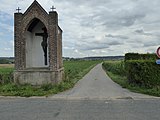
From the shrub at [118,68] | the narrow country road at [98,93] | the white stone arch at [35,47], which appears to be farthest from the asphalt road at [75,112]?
the shrub at [118,68]

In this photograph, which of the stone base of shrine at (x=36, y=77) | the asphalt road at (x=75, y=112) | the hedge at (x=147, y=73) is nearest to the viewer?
the asphalt road at (x=75, y=112)

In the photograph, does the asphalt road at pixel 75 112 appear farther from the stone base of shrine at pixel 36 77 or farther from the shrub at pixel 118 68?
the shrub at pixel 118 68

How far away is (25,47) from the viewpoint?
1691cm

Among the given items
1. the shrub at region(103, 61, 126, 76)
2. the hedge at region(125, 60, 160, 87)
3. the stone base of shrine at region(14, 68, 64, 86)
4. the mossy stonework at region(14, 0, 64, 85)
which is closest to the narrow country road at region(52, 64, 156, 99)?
the hedge at region(125, 60, 160, 87)

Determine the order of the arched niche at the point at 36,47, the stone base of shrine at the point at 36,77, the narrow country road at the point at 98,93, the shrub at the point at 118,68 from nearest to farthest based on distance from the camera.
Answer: the narrow country road at the point at 98,93 → the stone base of shrine at the point at 36,77 → the arched niche at the point at 36,47 → the shrub at the point at 118,68

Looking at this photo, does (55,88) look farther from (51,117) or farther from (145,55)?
(145,55)

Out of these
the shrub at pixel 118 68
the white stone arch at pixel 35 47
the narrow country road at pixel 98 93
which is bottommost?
the narrow country road at pixel 98 93

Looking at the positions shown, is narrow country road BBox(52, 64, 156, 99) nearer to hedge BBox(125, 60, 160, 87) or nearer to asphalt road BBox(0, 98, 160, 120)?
hedge BBox(125, 60, 160, 87)

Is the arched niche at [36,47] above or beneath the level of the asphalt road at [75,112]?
above

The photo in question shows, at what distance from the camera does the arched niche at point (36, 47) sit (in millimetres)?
18375

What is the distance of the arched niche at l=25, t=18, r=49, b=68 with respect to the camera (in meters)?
18.4

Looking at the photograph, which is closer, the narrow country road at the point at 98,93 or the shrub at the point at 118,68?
the narrow country road at the point at 98,93

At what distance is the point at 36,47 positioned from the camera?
19172 mm

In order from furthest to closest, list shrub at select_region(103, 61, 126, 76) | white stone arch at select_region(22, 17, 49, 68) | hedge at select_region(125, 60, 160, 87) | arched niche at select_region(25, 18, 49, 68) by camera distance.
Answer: shrub at select_region(103, 61, 126, 76) → arched niche at select_region(25, 18, 49, 68) → white stone arch at select_region(22, 17, 49, 68) → hedge at select_region(125, 60, 160, 87)
